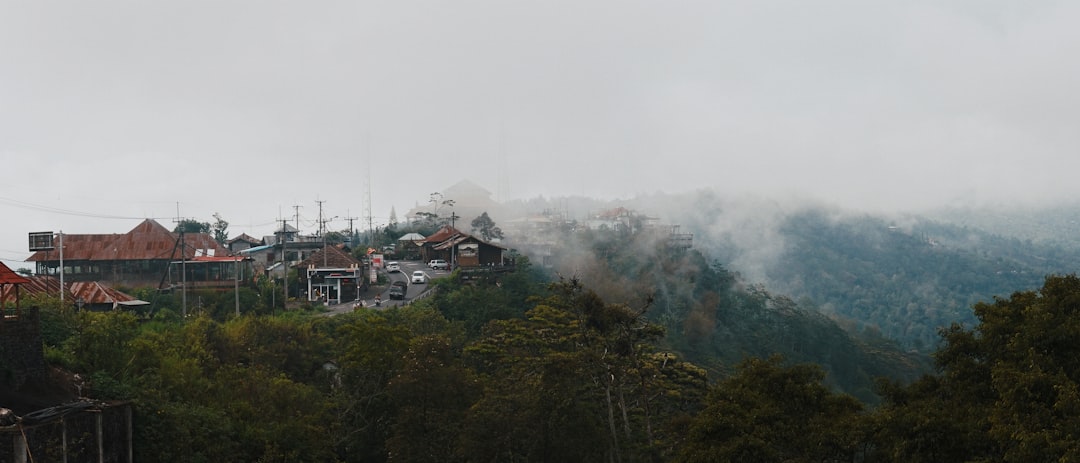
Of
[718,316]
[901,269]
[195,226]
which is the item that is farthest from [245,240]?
[901,269]

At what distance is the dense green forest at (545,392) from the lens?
51.1ft

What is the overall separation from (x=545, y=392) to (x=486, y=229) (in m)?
53.5

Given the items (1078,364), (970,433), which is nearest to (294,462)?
(970,433)

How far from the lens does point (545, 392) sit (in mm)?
22703

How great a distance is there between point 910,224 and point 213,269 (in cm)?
10570

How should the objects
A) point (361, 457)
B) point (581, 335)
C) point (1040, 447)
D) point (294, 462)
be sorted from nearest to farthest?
point (1040, 447) < point (294, 462) < point (361, 457) < point (581, 335)

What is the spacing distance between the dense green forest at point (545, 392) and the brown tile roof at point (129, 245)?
10698 millimetres

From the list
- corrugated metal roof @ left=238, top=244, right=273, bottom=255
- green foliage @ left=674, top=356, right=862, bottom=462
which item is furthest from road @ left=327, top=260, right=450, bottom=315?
green foliage @ left=674, top=356, right=862, bottom=462

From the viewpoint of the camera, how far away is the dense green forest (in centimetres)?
1559

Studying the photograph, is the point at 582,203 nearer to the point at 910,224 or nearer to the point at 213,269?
the point at 910,224

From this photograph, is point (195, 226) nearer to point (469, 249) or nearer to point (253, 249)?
point (253, 249)

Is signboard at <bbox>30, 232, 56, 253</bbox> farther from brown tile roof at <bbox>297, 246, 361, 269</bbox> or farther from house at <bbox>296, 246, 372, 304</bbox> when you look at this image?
brown tile roof at <bbox>297, 246, 361, 269</bbox>

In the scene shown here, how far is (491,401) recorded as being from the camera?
22.7m

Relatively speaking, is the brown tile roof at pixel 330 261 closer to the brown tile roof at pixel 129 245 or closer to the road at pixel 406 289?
the road at pixel 406 289
